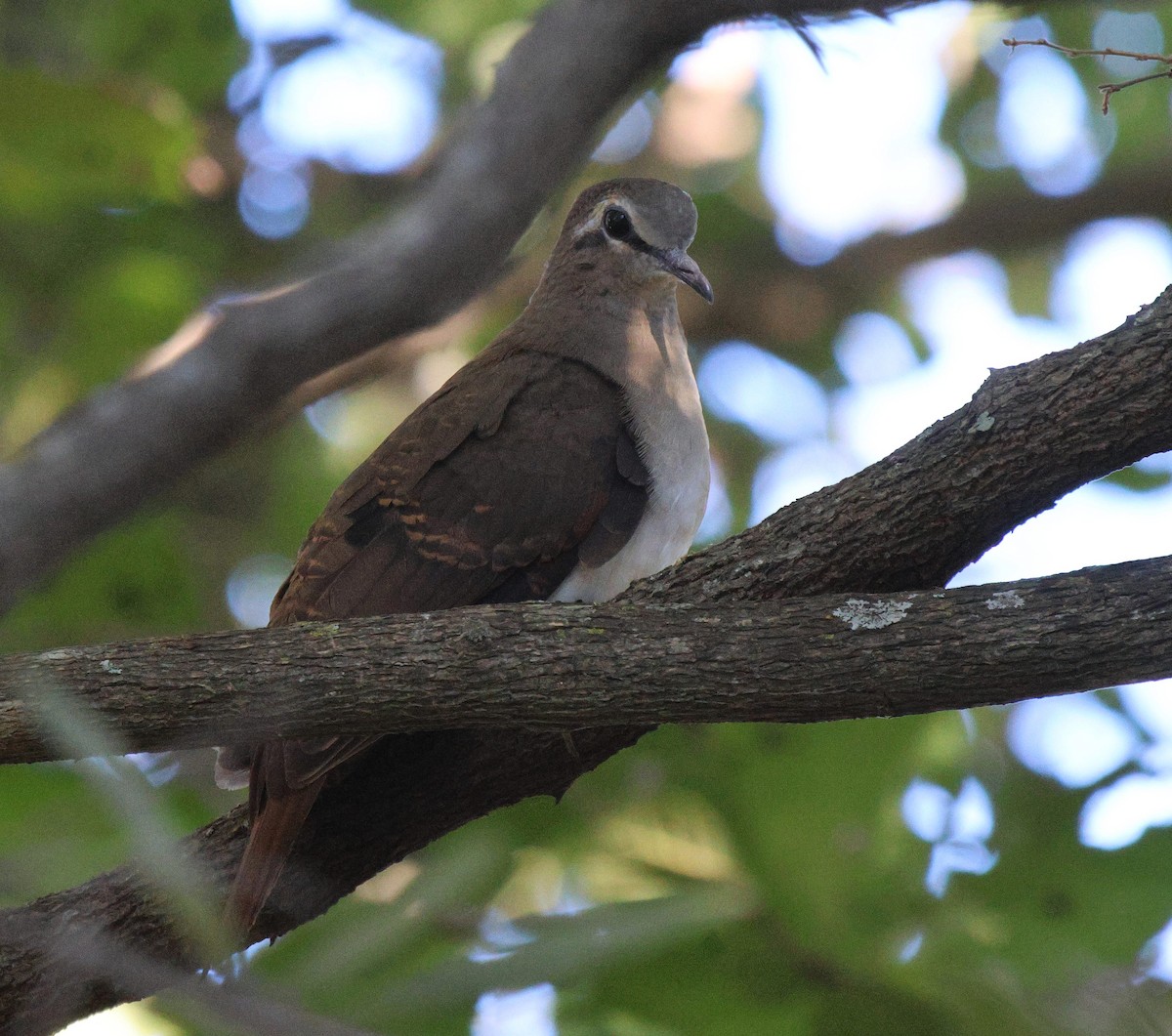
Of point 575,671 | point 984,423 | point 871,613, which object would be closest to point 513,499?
point 575,671

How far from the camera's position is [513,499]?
14.2 feet

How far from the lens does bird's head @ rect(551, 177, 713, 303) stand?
17.1ft

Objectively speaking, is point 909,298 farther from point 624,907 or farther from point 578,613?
point 624,907

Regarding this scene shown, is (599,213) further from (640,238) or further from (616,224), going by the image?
(640,238)

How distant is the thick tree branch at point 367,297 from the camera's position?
15.2 feet

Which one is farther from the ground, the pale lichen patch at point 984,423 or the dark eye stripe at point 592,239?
the dark eye stripe at point 592,239

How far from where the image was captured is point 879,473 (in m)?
3.63

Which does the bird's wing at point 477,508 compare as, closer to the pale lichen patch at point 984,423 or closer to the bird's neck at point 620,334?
the bird's neck at point 620,334

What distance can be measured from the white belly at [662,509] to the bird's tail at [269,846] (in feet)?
3.30

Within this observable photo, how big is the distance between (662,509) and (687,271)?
100cm

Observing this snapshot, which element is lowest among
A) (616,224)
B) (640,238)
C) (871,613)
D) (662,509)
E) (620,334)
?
(871,613)

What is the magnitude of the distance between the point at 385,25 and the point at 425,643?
591cm

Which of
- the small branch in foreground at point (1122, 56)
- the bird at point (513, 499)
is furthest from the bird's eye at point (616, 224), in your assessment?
the small branch in foreground at point (1122, 56)

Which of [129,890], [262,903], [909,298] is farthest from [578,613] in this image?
[909,298]
